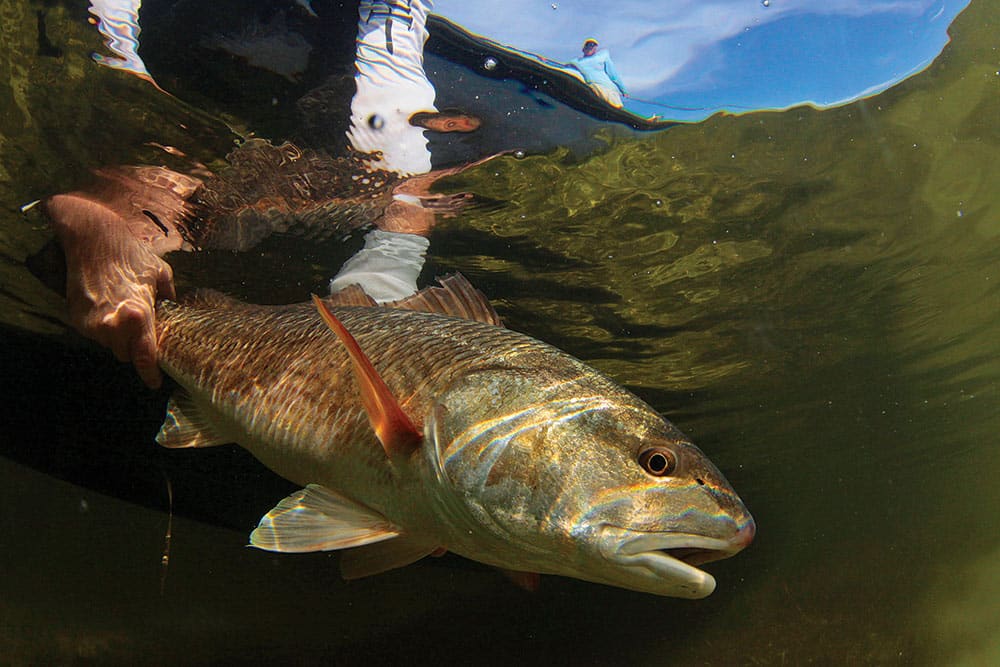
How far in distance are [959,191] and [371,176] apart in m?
8.83

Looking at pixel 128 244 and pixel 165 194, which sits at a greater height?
pixel 165 194

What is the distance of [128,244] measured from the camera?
636 centimetres

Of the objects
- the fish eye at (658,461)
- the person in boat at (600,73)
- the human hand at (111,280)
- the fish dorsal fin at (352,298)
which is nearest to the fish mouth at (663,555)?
the fish eye at (658,461)

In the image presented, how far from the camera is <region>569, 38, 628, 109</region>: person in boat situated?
16.0 ft

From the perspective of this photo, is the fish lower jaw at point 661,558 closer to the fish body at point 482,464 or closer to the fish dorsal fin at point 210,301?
the fish body at point 482,464

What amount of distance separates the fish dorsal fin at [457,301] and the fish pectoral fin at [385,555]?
52.0 inches

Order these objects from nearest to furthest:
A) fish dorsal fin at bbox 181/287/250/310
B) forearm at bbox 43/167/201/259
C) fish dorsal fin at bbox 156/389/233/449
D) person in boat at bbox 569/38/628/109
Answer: fish dorsal fin at bbox 156/389/233/449
fish dorsal fin at bbox 181/287/250/310
person in boat at bbox 569/38/628/109
forearm at bbox 43/167/201/259

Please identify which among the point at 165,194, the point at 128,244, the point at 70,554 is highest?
the point at 165,194

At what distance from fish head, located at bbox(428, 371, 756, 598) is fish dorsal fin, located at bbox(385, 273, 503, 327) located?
0.91 m

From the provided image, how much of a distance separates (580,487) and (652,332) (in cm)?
1008

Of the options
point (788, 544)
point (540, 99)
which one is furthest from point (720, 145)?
point (788, 544)

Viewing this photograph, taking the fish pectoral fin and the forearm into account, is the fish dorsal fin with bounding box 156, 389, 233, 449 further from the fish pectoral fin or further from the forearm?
the forearm

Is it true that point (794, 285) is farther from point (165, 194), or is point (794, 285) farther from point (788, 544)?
point (788, 544)

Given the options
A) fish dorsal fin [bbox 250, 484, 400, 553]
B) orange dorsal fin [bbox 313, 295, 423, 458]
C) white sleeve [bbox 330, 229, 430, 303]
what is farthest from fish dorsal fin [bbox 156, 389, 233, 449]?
white sleeve [bbox 330, 229, 430, 303]
